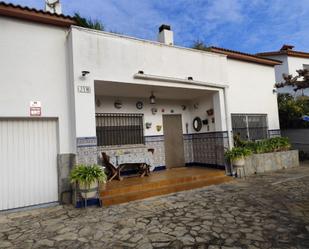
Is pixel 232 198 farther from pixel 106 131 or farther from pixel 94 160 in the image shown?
pixel 106 131

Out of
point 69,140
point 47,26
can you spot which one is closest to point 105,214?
point 69,140

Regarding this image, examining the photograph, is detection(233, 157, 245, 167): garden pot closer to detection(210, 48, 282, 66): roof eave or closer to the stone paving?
the stone paving

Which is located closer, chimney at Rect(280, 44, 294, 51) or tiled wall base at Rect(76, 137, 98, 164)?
tiled wall base at Rect(76, 137, 98, 164)

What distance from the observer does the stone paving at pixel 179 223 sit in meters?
4.06

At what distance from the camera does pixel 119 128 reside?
9.33 meters

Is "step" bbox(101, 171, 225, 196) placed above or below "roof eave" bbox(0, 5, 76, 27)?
below

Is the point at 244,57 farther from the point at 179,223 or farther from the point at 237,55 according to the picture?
the point at 179,223

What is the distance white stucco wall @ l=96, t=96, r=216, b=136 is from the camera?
915 cm

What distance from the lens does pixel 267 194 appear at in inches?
261

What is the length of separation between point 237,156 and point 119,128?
4.60 meters

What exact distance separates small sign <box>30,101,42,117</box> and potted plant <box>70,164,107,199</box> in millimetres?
1749

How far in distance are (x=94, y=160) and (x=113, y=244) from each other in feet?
9.48

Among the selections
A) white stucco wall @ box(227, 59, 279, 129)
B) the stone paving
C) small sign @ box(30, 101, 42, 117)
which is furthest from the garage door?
white stucco wall @ box(227, 59, 279, 129)

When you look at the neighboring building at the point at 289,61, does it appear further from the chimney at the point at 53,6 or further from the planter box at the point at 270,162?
the chimney at the point at 53,6
